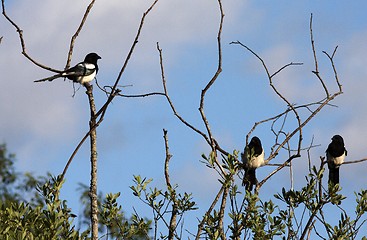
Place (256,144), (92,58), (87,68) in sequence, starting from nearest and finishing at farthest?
(256,144) → (87,68) → (92,58)

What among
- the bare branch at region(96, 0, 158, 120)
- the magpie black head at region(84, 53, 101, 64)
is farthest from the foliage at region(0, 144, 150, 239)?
the magpie black head at region(84, 53, 101, 64)

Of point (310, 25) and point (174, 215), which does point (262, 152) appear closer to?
point (310, 25)

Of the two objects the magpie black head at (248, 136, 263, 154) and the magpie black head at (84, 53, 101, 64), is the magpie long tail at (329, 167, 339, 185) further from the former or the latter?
the magpie black head at (84, 53, 101, 64)

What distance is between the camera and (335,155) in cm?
1374

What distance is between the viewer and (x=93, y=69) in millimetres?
14492

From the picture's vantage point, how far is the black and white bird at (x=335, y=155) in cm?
1340

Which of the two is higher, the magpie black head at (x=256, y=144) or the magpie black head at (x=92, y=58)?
the magpie black head at (x=92, y=58)

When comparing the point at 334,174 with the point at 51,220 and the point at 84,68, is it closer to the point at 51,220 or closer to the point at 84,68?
the point at 84,68

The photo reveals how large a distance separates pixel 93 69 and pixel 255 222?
7853 millimetres

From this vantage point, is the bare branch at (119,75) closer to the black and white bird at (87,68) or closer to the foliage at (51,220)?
the foliage at (51,220)

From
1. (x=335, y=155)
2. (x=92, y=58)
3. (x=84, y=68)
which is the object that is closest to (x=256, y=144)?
(x=335, y=155)

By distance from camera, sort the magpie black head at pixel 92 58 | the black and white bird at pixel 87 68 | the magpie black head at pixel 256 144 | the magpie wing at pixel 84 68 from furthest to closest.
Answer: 1. the magpie black head at pixel 92 58
2. the magpie wing at pixel 84 68
3. the magpie black head at pixel 256 144
4. the black and white bird at pixel 87 68

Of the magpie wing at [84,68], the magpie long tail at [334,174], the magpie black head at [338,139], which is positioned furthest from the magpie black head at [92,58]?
the magpie long tail at [334,174]

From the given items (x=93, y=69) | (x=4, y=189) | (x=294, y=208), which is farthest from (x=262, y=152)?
(x=4, y=189)
